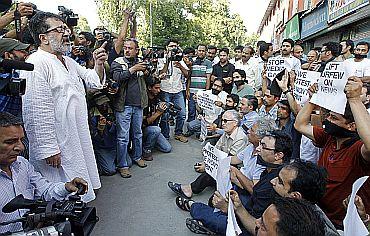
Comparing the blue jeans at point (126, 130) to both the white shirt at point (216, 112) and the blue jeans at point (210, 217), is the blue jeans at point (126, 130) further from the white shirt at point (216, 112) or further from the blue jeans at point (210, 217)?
the blue jeans at point (210, 217)

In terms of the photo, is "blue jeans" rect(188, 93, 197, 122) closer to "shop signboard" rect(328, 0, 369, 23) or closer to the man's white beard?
"shop signboard" rect(328, 0, 369, 23)

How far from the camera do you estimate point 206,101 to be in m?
6.03

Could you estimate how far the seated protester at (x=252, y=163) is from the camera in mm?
3202

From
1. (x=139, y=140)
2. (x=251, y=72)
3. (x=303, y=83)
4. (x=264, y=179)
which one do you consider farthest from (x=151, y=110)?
(x=264, y=179)

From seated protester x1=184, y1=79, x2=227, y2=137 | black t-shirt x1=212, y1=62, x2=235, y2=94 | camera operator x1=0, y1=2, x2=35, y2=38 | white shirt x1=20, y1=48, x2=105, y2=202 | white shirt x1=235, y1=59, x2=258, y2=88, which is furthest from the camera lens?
white shirt x1=235, y1=59, x2=258, y2=88

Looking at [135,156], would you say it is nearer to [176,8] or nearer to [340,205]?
[340,205]

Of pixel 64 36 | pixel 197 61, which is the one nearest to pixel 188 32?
pixel 197 61

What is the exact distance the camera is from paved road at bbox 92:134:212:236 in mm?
3512

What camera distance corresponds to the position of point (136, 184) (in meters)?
4.59

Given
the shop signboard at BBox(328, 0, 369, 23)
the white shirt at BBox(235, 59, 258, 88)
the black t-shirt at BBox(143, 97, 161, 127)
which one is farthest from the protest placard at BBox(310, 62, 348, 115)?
the shop signboard at BBox(328, 0, 369, 23)

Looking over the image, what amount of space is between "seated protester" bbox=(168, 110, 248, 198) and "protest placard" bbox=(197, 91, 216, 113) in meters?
1.55

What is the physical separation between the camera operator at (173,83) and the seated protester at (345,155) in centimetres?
410

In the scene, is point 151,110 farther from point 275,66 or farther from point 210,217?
point 210,217

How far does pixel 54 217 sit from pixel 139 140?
360 cm
